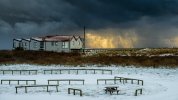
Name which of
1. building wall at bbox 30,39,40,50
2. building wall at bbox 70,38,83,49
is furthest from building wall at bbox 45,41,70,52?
building wall at bbox 30,39,40,50

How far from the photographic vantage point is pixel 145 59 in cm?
6191

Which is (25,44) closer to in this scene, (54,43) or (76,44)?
(54,43)

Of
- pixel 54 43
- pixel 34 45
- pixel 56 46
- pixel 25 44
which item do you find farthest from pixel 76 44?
pixel 25 44

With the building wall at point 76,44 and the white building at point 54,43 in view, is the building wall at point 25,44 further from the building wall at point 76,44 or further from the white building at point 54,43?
the building wall at point 76,44

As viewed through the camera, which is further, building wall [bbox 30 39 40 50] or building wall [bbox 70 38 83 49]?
building wall [bbox 30 39 40 50]

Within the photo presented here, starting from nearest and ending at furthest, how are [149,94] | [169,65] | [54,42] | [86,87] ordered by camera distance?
[149,94], [86,87], [169,65], [54,42]

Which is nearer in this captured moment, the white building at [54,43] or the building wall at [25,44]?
the white building at [54,43]

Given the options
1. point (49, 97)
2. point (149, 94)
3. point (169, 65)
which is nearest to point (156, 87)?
point (149, 94)

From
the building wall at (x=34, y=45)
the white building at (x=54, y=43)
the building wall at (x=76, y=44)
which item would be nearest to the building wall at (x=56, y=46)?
the white building at (x=54, y=43)

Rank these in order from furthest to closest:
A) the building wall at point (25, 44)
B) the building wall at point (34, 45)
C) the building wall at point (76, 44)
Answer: the building wall at point (25, 44) < the building wall at point (34, 45) < the building wall at point (76, 44)

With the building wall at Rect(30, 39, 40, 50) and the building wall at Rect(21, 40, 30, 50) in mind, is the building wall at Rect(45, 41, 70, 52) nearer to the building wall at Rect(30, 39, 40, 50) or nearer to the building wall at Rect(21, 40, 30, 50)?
the building wall at Rect(30, 39, 40, 50)

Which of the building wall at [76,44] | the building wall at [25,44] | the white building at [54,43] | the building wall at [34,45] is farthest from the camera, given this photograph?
the building wall at [25,44]

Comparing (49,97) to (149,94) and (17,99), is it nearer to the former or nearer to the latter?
(17,99)

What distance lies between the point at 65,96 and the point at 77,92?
2.01m
